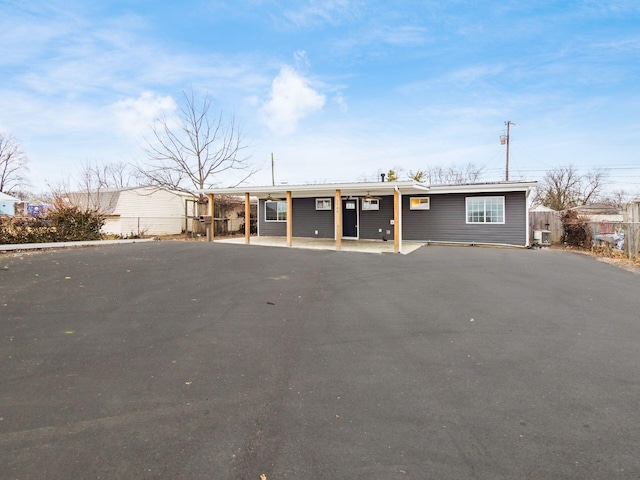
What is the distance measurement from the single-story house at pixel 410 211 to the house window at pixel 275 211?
0.45 ft

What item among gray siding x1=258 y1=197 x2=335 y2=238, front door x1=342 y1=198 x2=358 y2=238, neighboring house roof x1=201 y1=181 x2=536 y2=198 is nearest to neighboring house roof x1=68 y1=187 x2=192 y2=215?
neighboring house roof x1=201 y1=181 x2=536 y2=198

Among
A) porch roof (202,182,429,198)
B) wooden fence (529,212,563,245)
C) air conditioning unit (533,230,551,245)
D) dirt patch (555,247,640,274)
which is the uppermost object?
porch roof (202,182,429,198)

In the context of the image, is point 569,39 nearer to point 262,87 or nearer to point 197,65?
point 262,87

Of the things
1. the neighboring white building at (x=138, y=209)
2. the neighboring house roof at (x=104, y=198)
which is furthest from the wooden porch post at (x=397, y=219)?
the neighboring house roof at (x=104, y=198)

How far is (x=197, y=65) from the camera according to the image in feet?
45.4

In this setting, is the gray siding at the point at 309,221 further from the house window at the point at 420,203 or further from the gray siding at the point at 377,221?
the house window at the point at 420,203

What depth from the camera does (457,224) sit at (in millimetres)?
15023

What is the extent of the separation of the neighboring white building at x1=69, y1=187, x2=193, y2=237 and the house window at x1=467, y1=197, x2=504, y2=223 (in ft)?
47.0

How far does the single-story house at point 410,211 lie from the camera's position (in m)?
13.8

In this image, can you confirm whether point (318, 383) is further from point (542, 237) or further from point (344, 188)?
point (542, 237)

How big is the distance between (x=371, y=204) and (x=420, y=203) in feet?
7.21

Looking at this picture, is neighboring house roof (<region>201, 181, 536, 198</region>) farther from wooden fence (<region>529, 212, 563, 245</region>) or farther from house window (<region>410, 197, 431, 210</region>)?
wooden fence (<region>529, 212, 563, 245</region>)

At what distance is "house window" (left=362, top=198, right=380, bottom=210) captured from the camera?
16.2m

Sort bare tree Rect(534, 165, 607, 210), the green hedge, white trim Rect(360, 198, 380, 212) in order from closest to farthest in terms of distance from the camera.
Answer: the green hedge → white trim Rect(360, 198, 380, 212) → bare tree Rect(534, 165, 607, 210)
